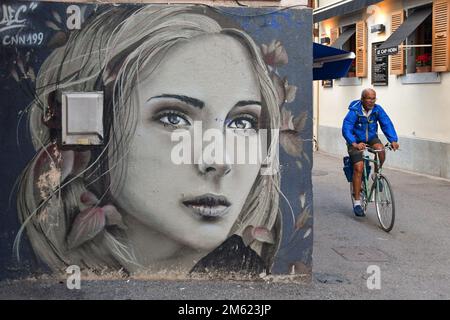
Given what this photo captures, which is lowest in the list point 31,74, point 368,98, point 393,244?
point 393,244

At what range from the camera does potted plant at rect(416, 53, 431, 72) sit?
14005 mm

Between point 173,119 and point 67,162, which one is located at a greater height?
point 173,119

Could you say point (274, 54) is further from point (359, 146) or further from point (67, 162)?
point (359, 146)

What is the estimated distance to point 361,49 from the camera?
56.5 feet

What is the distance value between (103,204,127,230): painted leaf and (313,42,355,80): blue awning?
3186mm

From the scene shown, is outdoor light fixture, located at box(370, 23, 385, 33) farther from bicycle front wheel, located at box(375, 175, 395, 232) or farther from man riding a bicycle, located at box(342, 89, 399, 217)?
bicycle front wheel, located at box(375, 175, 395, 232)

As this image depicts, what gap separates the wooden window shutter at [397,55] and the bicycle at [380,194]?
607cm

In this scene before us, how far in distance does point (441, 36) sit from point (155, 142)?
890cm

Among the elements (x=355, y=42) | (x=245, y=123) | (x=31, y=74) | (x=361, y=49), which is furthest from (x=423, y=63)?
(x=31, y=74)

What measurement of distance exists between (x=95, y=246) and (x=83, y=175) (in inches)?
24.2

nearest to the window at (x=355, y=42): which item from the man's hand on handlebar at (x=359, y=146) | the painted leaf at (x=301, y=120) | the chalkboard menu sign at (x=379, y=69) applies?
the chalkboard menu sign at (x=379, y=69)

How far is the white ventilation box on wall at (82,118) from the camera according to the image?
5.86 meters

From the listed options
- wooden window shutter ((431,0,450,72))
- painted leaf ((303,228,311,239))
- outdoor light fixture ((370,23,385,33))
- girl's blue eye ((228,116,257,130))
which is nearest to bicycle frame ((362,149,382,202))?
painted leaf ((303,228,311,239))

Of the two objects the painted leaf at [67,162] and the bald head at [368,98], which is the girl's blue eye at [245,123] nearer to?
the painted leaf at [67,162]
